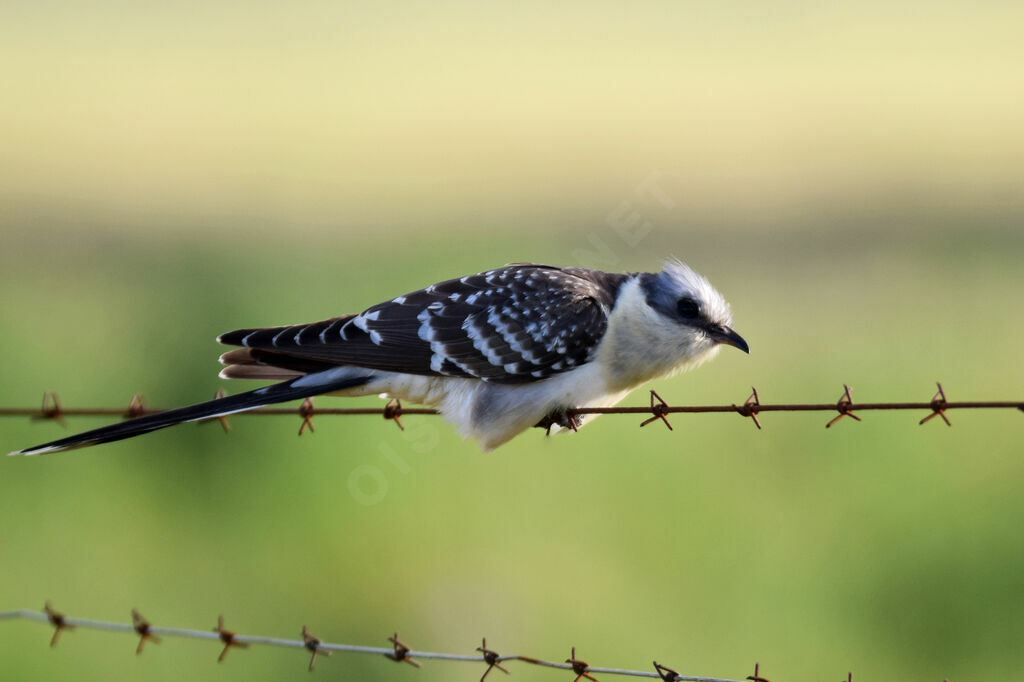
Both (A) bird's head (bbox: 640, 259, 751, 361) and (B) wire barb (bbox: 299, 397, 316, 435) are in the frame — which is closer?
(B) wire barb (bbox: 299, 397, 316, 435)

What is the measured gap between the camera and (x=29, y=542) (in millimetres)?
9344

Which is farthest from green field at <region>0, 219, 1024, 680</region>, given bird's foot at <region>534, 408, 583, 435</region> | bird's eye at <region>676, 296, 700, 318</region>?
bird's eye at <region>676, 296, 700, 318</region>

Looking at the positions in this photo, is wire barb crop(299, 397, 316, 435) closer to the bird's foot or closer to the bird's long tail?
the bird's long tail

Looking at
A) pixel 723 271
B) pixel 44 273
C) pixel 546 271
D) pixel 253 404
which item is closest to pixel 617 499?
pixel 546 271

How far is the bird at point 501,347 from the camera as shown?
5895 millimetres

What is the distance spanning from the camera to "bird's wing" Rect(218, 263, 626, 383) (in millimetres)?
5883

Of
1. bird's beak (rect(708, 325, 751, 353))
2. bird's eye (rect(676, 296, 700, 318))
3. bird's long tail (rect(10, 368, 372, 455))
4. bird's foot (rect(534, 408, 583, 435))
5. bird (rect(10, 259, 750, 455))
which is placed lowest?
bird's long tail (rect(10, 368, 372, 455))

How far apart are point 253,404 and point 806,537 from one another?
570 centimetres

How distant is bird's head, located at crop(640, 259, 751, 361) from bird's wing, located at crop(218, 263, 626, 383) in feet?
1.05

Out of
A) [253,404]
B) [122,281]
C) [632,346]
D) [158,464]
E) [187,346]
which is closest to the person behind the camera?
[253,404]

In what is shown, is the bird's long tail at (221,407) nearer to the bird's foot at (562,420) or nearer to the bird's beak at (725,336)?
the bird's foot at (562,420)

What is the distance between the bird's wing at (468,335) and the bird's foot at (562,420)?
205mm

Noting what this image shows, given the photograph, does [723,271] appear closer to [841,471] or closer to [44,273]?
[841,471]

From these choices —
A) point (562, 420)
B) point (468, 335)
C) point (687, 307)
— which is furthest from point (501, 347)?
point (687, 307)
